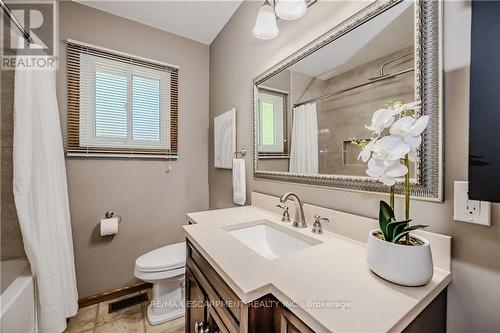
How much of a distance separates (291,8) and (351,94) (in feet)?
1.82

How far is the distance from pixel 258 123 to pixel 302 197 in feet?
2.17

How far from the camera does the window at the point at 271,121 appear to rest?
1.37 metres

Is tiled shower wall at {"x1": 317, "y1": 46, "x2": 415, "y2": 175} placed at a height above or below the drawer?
above

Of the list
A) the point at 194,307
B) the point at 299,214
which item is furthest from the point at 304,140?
the point at 194,307

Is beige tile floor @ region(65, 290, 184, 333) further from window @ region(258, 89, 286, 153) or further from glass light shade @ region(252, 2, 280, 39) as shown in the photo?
glass light shade @ region(252, 2, 280, 39)

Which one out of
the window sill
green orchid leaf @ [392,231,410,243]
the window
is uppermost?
the window

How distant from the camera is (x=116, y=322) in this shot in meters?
1.58

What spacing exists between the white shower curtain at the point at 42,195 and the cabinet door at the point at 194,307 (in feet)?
3.02

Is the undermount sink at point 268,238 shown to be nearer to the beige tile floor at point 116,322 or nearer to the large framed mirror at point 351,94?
the large framed mirror at point 351,94

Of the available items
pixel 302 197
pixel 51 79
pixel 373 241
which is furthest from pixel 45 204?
pixel 373 241

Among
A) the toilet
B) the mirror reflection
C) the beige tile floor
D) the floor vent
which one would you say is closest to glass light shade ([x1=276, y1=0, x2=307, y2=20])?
the mirror reflection

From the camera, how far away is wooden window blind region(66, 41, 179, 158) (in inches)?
68.3

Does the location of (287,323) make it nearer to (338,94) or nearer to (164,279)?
(338,94)

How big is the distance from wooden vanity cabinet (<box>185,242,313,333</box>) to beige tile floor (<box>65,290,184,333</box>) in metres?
0.57
